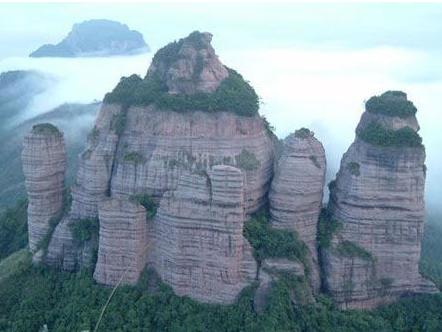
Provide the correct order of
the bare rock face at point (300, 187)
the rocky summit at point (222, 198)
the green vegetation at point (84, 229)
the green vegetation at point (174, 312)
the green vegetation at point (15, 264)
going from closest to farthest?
the green vegetation at point (174, 312)
the rocky summit at point (222, 198)
the bare rock face at point (300, 187)
the green vegetation at point (84, 229)
the green vegetation at point (15, 264)

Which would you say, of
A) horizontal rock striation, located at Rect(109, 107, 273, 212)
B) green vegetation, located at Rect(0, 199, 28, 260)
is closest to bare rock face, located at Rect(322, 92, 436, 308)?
horizontal rock striation, located at Rect(109, 107, 273, 212)

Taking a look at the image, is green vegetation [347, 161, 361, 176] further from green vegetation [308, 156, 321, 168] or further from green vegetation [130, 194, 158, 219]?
green vegetation [130, 194, 158, 219]

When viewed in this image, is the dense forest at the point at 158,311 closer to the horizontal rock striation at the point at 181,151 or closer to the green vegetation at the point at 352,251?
the green vegetation at the point at 352,251

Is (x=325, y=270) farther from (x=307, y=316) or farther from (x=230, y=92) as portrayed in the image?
(x=230, y=92)

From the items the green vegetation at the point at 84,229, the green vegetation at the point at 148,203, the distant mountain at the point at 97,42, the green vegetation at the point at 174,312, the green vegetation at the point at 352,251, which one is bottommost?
the green vegetation at the point at 174,312

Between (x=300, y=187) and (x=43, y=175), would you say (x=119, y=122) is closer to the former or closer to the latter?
(x=43, y=175)

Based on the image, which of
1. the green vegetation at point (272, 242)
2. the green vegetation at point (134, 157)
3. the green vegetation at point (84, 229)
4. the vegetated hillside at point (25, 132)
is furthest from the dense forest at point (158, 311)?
the vegetated hillside at point (25, 132)
